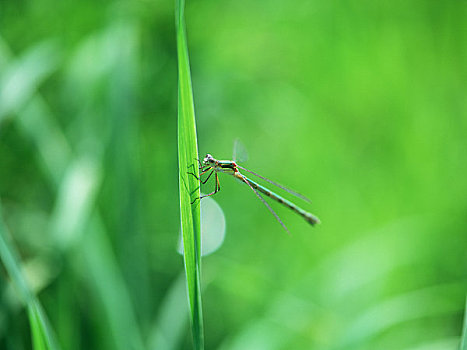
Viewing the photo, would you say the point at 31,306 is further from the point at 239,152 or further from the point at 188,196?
the point at 239,152

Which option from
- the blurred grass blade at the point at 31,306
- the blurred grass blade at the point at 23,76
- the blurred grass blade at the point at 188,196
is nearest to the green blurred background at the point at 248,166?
the blurred grass blade at the point at 23,76

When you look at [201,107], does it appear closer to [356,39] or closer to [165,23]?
[165,23]

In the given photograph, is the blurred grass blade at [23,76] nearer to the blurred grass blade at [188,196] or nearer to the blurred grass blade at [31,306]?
A: the blurred grass blade at [31,306]

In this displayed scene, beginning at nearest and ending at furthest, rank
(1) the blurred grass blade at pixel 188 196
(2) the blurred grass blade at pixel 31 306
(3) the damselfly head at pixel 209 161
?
(1) the blurred grass blade at pixel 188 196, (2) the blurred grass blade at pixel 31 306, (3) the damselfly head at pixel 209 161

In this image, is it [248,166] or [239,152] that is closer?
[239,152]

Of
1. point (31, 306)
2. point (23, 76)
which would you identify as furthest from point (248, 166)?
point (31, 306)
